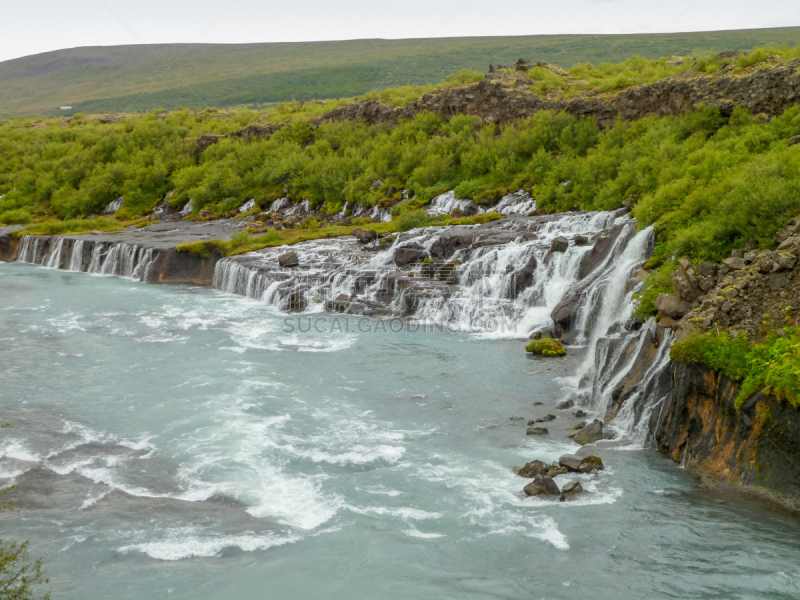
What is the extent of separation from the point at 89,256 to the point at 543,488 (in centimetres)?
3850

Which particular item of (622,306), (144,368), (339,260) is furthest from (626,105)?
(144,368)

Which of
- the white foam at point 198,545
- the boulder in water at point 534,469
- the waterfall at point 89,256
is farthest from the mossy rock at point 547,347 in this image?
the waterfall at point 89,256

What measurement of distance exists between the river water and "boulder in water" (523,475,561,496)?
0.45m

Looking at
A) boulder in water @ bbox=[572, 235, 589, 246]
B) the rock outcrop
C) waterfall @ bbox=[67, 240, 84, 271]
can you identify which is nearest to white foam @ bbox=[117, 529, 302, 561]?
boulder in water @ bbox=[572, 235, 589, 246]

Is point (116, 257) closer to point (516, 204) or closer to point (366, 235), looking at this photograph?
point (366, 235)

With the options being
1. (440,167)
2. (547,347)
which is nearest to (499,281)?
(547,347)

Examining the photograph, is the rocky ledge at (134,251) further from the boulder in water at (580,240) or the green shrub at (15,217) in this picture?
the boulder in water at (580,240)

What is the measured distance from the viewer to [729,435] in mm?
14805

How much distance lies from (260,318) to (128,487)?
16184 millimetres

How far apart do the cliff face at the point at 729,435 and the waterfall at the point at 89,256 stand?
32826 mm

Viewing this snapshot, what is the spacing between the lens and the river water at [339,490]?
39.7 ft

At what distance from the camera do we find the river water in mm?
12094

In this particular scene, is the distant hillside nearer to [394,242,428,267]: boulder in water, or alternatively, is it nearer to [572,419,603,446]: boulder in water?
[394,242,428,267]: boulder in water

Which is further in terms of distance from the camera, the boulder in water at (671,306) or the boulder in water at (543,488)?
the boulder in water at (671,306)
